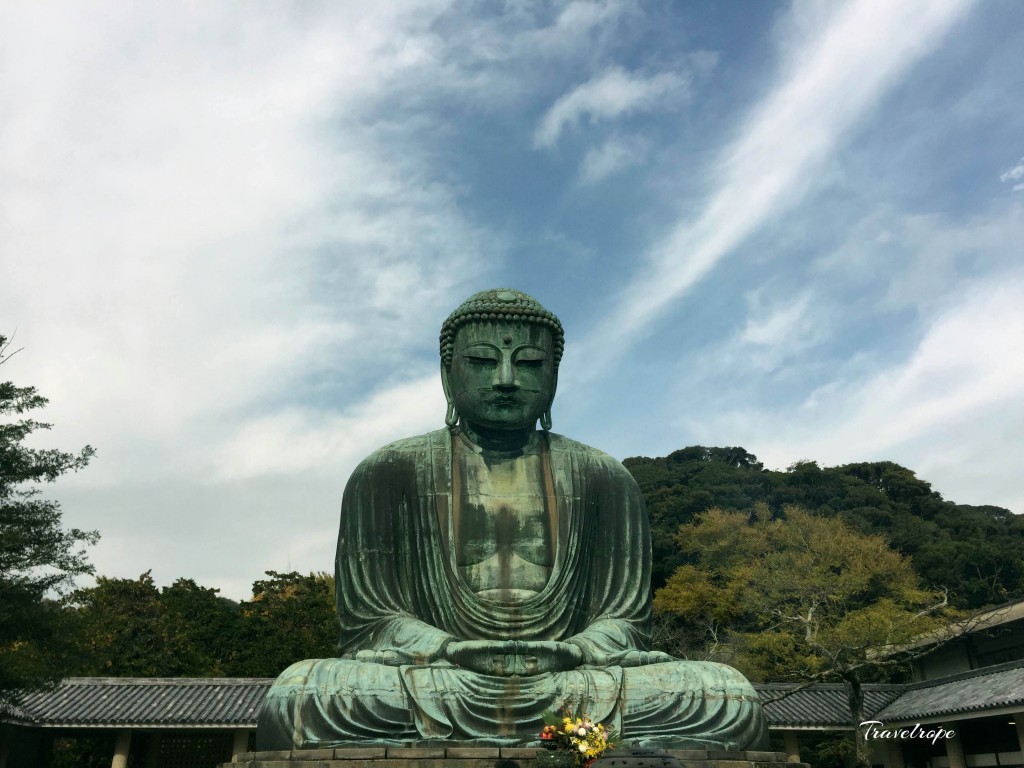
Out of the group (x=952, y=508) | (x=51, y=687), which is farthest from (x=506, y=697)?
(x=952, y=508)

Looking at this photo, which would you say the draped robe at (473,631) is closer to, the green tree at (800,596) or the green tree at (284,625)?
the green tree at (800,596)

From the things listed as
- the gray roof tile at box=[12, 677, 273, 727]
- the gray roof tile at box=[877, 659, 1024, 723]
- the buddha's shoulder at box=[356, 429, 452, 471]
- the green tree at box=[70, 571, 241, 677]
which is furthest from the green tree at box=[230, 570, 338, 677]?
the buddha's shoulder at box=[356, 429, 452, 471]

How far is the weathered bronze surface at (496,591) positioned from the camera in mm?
6121

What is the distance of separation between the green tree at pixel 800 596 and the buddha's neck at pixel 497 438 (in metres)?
11.7

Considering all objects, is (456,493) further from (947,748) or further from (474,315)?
(947,748)

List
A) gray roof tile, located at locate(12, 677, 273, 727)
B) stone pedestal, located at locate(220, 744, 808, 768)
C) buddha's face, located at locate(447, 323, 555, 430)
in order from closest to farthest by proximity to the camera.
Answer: stone pedestal, located at locate(220, 744, 808, 768), buddha's face, located at locate(447, 323, 555, 430), gray roof tile, located at locate(12, 677, 273, 727)

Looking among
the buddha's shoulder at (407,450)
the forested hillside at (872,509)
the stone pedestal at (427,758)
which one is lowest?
the stone pedestal at (427,758)

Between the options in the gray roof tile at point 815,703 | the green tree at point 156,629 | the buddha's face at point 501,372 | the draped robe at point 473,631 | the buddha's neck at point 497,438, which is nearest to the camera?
the draped robe at point 473,631

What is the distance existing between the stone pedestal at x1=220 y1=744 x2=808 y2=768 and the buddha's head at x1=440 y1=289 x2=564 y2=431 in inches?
117

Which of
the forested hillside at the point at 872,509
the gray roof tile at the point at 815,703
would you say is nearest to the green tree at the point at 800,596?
the gray roof tile at the point at 815,703

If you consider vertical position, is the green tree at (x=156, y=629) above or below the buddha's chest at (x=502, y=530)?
above

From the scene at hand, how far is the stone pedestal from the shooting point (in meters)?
5.75

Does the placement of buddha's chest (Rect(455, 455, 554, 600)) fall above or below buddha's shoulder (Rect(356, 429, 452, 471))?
below

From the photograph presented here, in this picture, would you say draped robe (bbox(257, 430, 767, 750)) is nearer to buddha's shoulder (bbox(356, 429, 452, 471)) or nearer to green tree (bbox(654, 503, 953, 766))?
buddha's shoulder (bbox(356, 429, 452, 471))
